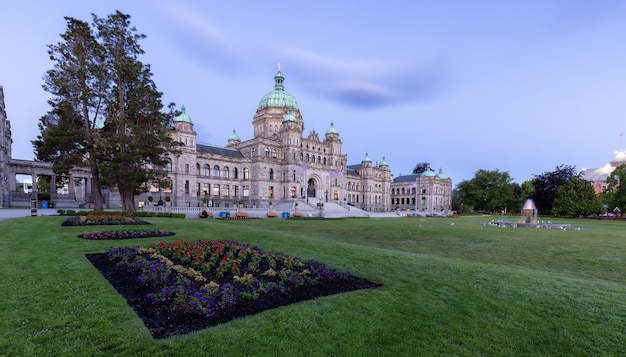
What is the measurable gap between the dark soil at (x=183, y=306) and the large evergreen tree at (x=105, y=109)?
68.8 ft

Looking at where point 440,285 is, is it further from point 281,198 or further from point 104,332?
point 281,198

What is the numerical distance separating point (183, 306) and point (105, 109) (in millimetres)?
30469

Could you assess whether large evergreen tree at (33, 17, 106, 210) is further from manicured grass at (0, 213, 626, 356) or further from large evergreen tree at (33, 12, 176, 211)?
manicured grass at (0, 213, 626, 356)

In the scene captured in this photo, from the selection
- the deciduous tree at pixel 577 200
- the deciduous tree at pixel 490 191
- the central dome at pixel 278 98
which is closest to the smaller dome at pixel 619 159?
the deciduous tree at pixel 490 191

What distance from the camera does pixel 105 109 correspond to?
28.8 metres

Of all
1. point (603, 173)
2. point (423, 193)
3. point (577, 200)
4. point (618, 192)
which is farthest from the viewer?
point (603, 173)

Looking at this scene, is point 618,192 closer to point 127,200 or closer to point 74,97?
point 127,200

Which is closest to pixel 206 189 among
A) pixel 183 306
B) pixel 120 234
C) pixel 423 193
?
pixel 120 234

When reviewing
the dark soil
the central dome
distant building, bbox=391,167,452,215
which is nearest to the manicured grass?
the dark soil

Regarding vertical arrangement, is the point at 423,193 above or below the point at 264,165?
below

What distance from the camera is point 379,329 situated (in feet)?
16.6

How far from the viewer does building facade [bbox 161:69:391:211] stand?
184ft

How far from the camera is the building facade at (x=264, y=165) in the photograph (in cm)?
5619

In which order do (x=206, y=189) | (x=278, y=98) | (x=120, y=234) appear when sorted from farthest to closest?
(x=278, y=98)
(x=206, y=189)
(x=120, y=234)
